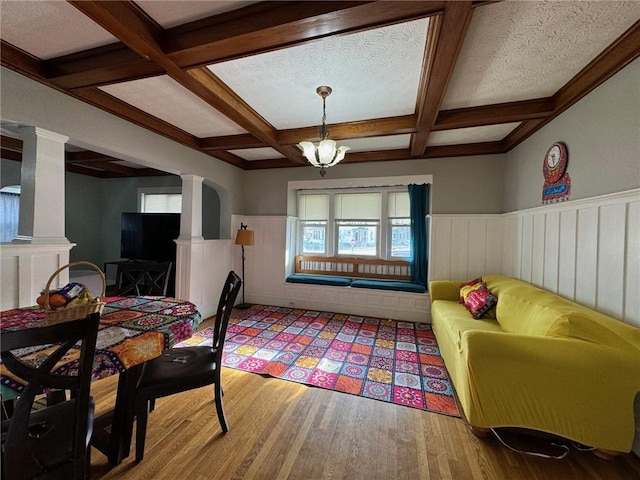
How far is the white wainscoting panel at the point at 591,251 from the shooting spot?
1.72 metres

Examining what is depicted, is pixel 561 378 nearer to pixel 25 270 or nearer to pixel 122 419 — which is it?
pixel 122 419

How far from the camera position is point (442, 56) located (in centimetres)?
171

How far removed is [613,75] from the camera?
187 centimetres

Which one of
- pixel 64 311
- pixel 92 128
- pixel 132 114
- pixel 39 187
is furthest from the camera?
pixel 132 114

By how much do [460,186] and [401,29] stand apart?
2770 millimetres

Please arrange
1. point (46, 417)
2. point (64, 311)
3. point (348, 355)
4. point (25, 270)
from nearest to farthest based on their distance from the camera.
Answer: point (46, 417) < point (64, 311) < point (25, 270) < point (348, 355)

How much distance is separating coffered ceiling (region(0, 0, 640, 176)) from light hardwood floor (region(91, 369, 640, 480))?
7.99 feet

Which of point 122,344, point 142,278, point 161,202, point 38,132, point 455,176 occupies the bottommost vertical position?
point 122,344

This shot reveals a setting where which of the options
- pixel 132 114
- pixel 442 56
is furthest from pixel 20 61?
pixel 442 56

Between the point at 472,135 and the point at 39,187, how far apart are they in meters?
4.42

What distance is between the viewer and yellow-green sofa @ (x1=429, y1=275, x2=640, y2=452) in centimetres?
150

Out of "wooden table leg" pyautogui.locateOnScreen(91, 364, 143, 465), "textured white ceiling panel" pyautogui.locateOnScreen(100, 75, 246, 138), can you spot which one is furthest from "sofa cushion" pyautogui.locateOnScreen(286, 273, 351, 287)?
"wooden table leg" pyautogui.locateOnScreen(91, 364, 143, 465)

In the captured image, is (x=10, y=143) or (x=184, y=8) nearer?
(x=184, y=8)

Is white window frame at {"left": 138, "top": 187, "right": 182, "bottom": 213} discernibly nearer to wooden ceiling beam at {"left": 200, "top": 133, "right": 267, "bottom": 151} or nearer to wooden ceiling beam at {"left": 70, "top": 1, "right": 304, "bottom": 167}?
wooden ceiling beam at {"left": 200, "top": 133, "right": 267, "bottom": 151}
